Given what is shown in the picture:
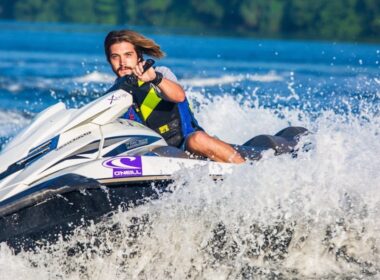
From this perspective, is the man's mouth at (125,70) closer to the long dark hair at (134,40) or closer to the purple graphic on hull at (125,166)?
the long dark hair at (134,40)

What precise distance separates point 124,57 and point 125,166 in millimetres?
810

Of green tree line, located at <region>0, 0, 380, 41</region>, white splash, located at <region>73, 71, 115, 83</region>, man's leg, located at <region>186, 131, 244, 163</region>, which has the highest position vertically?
man's leg, located at <region>186, 131, 244, 163</region>

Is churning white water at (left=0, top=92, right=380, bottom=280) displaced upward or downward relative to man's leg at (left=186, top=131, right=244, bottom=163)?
downward

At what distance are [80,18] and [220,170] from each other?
58.7 m

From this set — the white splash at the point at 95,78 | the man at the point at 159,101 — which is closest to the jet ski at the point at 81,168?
the man at the point at 159,101

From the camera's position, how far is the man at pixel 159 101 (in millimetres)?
5898

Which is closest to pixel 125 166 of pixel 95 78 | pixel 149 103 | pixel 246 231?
pixel 149 103

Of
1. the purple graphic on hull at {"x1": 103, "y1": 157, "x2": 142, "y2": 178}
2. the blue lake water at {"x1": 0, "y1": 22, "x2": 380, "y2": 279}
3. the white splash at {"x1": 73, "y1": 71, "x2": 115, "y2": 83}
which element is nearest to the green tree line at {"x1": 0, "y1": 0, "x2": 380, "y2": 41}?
the white splash at {"x1": 73, "y1": 71, "x2": 115, "y2": 83}

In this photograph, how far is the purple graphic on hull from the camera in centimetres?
554

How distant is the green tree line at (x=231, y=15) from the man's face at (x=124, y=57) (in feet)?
136

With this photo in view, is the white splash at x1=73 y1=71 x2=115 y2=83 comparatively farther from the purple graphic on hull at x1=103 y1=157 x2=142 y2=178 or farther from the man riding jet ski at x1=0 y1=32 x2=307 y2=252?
the purple graphic on hull at x1=103 y1=157 x2=142 y2=178

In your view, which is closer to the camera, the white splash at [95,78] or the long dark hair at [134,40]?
the long dark hair at [134,40]

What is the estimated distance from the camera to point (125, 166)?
5.57m

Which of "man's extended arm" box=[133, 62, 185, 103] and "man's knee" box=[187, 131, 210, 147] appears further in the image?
"man's knee" box=[187, 131, 210, 147]
